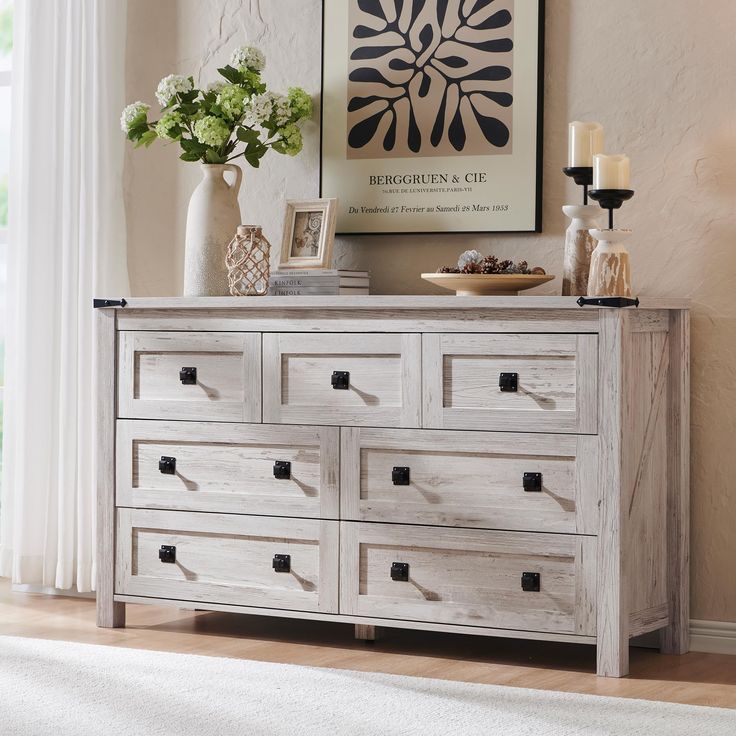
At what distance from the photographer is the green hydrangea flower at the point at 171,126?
3203mm

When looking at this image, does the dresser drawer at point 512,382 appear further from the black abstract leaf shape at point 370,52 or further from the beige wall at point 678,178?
the black abstract leaf shape at point 370,52

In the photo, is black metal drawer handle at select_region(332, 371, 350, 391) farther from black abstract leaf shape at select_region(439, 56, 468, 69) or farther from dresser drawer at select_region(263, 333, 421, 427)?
black abstract leaf shape at select_region(439, 56, 468, 69)

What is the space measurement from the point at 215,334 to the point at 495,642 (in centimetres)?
104

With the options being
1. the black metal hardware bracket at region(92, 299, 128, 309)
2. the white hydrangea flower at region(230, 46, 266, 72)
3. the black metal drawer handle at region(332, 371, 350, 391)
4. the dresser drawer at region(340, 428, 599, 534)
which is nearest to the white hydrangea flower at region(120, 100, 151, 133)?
the white hydrangea flower at region(230, 46, 266, 72)

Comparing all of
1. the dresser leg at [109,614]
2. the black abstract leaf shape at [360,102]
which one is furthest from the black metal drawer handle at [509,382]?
the dresser leg at [109,614]

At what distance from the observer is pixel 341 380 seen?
9.29 feet

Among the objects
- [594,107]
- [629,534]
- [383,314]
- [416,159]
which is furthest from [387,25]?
[629,534]

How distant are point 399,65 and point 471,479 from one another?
46.7 inches

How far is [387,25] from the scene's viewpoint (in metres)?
3.24

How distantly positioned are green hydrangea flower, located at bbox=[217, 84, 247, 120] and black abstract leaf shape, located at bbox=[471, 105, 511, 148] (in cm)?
63

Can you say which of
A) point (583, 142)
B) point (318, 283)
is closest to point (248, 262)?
point (318, 283)

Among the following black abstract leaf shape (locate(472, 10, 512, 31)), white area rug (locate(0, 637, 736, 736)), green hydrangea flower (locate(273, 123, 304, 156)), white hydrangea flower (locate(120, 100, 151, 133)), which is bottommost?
white area rug (locate(0, 637, 736, 736))

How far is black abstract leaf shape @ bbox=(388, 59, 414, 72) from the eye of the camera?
3.22m

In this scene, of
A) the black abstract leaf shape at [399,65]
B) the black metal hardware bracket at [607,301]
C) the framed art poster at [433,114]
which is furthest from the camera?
the black abstract leaf shape at [399,65]
